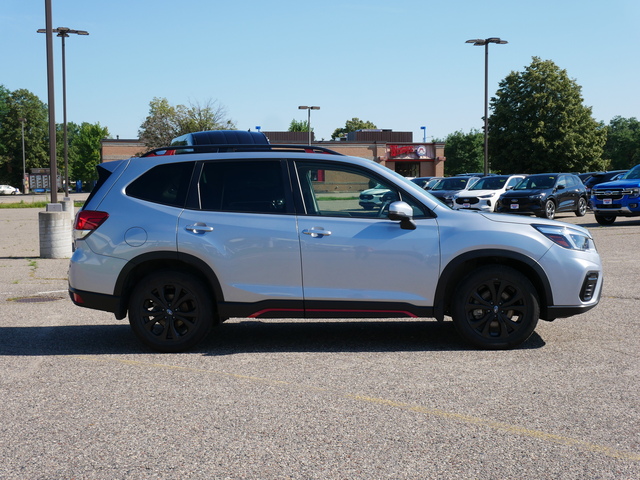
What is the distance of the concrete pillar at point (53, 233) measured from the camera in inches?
609

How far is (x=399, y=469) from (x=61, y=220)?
1303 centimetres

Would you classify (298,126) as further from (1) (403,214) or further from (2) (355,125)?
(1) (403,214)

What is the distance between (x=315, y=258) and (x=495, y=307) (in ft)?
5.29

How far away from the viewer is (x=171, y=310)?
670 cm

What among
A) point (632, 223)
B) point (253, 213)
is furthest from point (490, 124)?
point (253, 213)

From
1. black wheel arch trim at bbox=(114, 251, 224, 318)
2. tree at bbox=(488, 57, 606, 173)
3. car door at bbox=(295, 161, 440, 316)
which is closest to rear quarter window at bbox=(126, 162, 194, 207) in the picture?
black wheel arch trim at bbox=(114, 251, 224, 318)

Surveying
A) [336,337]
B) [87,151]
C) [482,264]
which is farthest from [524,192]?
[87,151]

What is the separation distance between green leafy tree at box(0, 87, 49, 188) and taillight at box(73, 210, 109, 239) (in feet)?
375

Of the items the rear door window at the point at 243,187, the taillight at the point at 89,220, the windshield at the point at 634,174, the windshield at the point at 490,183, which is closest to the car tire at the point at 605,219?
the windshield at the point at 634,174

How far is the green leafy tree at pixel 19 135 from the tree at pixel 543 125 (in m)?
74.4

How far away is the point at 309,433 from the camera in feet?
14.6

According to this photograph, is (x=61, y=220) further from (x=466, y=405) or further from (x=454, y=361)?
(x=466, y=405)

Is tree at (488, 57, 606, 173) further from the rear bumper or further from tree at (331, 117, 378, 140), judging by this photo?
tree at (331, 117, 378, 140)

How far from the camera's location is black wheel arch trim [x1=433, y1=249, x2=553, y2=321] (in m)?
6.56
